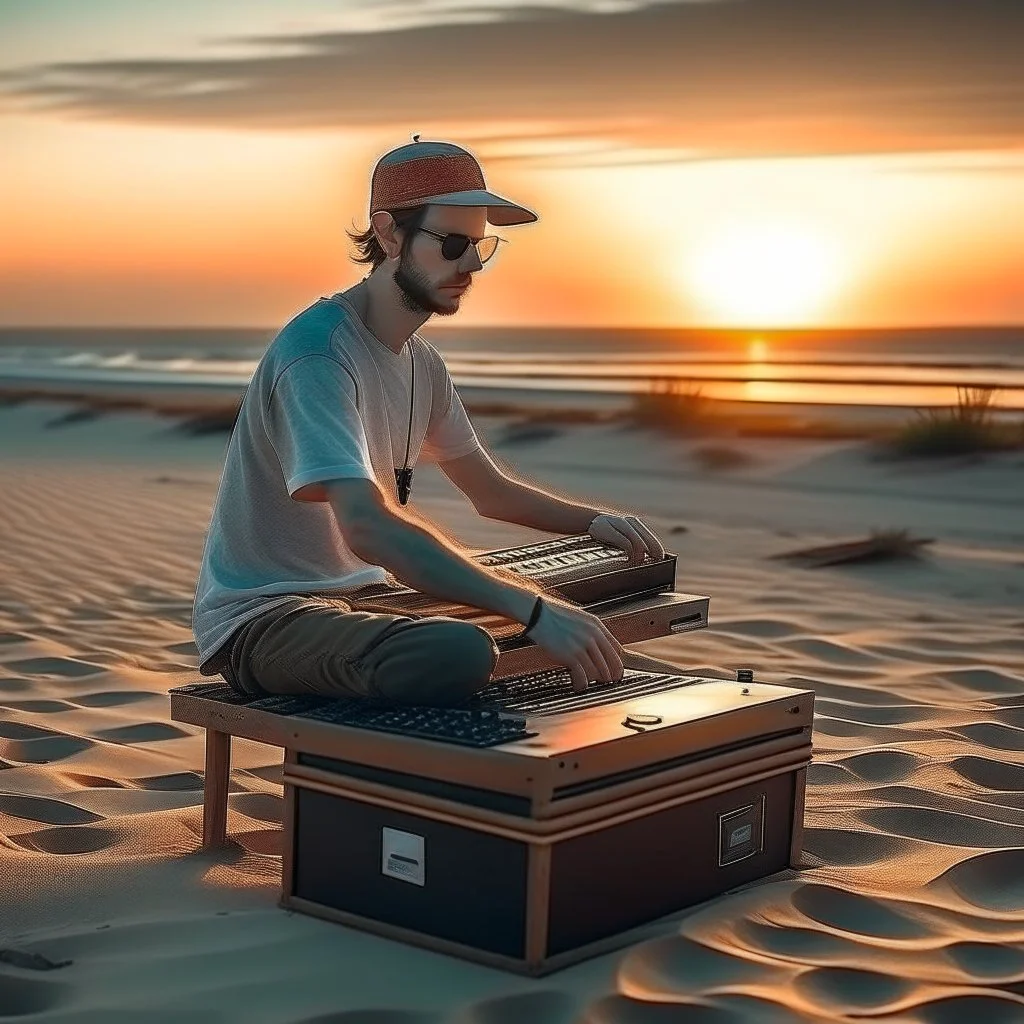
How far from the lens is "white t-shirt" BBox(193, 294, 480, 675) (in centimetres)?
316

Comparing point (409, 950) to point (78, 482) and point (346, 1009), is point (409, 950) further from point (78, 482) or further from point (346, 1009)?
point (78, 482)

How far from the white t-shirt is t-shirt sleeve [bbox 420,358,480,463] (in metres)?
0.21

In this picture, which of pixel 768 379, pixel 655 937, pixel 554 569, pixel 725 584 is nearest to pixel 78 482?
pixel 725 584

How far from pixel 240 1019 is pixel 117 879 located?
2.43 feet

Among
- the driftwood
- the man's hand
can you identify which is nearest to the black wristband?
the man's hand

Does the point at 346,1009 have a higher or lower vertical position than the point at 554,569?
lower

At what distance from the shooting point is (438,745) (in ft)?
9.01

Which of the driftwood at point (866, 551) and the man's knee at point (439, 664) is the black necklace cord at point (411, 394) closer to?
the man's knee at point (439, 664)

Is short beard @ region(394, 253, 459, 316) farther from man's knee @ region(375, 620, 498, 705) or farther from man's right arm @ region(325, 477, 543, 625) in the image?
man's knee @ region(375, 620, 498, 705)

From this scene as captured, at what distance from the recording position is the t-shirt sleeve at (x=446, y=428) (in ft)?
12.5

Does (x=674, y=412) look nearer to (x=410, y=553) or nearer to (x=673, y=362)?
(x=410, y=553)

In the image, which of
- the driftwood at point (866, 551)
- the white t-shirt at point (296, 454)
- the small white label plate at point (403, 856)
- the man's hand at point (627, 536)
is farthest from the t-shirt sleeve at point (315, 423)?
the driftwood at point (866, 551)

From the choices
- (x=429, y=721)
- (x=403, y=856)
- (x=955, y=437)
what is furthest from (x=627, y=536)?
(x=955, y=437)

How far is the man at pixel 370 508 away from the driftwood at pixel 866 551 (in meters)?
4.46
